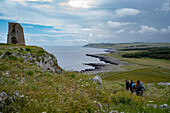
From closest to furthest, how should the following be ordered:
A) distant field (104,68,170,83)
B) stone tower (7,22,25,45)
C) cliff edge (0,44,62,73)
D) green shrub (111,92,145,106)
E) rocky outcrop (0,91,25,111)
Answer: rocky outcrop (0,91,25,111)
green shrub (111,92,145,106)
cliff edge (0,44,62,73)
stone tower (7,22,25,45)
distant field (104,68,170,83)

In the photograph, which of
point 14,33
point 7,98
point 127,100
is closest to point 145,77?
point 14,33

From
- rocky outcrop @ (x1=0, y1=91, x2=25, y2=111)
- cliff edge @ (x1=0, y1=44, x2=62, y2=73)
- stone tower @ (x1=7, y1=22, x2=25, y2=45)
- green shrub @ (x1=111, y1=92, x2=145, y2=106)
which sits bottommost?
green shrub @ (x1=111, y1=92, x2=145, y2=106)

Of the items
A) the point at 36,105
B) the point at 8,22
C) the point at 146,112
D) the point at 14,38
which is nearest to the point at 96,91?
the point at 146,112

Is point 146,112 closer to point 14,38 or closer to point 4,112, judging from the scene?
point 4,112

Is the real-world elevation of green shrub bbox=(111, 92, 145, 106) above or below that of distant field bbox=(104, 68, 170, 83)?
above

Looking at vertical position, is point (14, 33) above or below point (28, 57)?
above

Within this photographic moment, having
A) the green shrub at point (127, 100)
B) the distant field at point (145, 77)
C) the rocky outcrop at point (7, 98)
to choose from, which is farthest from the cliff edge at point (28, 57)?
the distant field at point (145, 77)

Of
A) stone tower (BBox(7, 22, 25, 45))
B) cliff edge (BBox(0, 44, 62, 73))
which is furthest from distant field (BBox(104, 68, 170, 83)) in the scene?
cliff edge (BBox(0, 44, 62, 73))

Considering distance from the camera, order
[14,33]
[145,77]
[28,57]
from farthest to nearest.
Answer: [145,77] → [14,33] → [28,57]

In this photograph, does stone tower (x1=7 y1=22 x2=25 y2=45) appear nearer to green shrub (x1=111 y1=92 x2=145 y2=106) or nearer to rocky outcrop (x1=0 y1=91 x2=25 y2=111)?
rocky outcrop (x1=0 y1=91 x2=25 y2=111)

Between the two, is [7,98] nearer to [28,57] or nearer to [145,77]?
[28,57]

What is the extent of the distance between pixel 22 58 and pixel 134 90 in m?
14.9

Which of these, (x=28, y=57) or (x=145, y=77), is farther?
(x=145, y=77)

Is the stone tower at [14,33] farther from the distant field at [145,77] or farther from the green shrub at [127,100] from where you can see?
the distant field at [145,77]
